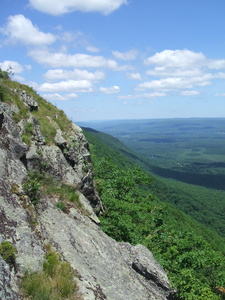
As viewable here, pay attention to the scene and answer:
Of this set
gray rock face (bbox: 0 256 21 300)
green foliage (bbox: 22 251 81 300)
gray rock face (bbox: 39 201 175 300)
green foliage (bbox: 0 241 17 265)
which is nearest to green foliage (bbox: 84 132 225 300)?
gray rock face (bbox: 39 201 175 300)

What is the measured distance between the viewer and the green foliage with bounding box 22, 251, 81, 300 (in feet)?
19.2

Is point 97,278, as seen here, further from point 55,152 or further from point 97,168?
point 97,168

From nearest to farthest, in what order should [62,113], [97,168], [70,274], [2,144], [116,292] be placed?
[70,274] → [116,292] → [2,144] → [62,113] → [97,168]

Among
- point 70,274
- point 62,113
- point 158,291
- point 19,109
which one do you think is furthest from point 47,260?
point 62,113

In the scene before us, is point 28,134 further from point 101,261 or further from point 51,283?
point 51,283

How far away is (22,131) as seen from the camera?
1425 centimetres

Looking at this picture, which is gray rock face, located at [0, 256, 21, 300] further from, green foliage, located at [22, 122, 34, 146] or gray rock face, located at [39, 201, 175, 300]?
green foliage, located at [22, 122, 34, 146]

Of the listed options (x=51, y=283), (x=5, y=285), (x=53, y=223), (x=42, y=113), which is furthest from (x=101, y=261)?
(x=42, y=113)

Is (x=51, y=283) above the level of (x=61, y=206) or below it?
below

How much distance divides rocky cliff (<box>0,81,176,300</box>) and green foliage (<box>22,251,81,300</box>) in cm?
22

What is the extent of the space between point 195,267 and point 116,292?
8.84 meters

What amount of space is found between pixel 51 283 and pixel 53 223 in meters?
3.59

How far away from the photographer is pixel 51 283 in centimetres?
628

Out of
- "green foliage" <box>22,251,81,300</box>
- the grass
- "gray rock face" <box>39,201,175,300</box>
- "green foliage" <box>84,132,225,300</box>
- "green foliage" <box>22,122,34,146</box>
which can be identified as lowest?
"green foliage" <box>84,132,225,300</box>
